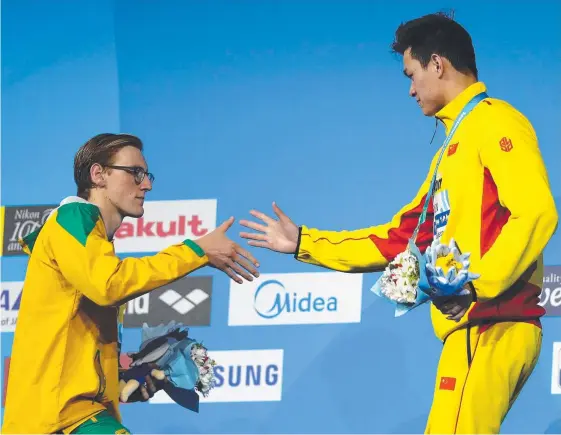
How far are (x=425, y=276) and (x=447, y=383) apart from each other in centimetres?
37

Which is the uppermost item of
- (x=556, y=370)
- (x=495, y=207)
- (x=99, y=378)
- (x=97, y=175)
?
(x=97, y=175)

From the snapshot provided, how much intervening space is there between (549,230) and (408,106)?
2.17 m

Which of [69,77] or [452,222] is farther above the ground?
[69,77]

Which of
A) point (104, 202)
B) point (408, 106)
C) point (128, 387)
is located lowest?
point (128, 387)

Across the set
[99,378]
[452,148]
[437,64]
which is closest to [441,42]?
[437,64]

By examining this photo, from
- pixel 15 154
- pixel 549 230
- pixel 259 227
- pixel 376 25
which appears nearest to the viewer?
pixel 549 230

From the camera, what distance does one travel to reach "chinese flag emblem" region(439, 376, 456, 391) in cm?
362

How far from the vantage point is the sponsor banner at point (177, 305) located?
5695 millimetres

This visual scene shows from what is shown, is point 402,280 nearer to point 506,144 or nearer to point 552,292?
point 506,144

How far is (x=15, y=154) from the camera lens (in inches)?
241

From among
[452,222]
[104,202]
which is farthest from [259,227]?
[452,222]

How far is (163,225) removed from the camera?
5832mm

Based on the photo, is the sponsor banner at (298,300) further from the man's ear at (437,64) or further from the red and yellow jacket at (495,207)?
the man's ear at (437,64)

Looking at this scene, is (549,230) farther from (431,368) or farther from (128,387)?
(431,368)
